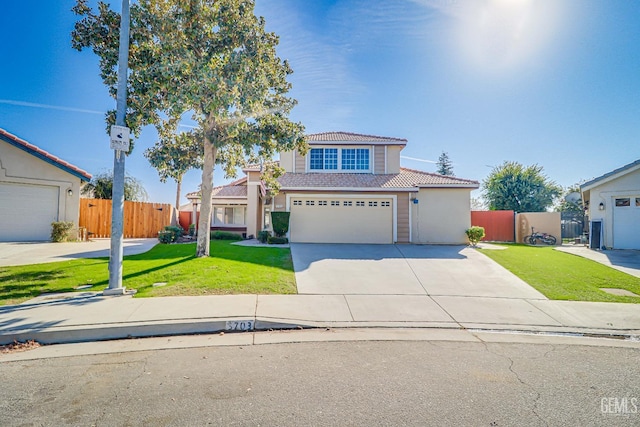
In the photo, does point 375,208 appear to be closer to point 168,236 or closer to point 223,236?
point 223,236

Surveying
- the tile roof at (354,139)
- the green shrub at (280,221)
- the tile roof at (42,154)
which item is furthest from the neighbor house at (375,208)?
the tile roof at (42,154)

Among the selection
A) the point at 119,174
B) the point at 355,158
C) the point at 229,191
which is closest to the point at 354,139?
the point at 355,158

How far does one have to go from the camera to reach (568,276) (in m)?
8.69

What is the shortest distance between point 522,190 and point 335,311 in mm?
29949

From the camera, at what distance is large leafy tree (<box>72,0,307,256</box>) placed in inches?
311

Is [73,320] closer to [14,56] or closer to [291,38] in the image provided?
[291,38]

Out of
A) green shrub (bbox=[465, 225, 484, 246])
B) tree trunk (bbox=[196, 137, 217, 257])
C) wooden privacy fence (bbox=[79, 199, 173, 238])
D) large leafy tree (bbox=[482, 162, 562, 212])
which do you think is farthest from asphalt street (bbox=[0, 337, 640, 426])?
large leafy tree (bbox=[482, 162, 562, 212])

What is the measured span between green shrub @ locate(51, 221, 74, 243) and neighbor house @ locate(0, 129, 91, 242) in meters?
0.82

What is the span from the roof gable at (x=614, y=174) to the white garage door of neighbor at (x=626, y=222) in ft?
3.42

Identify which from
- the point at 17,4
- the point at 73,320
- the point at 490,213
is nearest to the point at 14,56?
the point at 17,4

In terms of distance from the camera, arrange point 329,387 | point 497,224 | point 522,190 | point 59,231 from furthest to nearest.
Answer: point 522,190, point 497,224, point 59,231, point 329,387

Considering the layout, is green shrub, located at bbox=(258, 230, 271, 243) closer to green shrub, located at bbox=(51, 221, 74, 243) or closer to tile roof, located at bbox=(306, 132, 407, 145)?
tile roof, located at bbox=(306, 132, 407, 145)

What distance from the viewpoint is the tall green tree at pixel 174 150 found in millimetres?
10930

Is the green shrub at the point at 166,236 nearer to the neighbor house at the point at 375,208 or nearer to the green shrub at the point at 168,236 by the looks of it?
the green shrub at the point at 168,236
